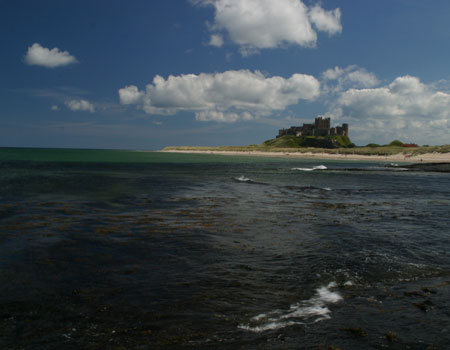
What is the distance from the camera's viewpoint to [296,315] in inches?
249

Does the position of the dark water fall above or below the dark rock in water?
below

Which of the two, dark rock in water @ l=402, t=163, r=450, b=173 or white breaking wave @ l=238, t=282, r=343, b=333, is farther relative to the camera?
dark rock in water @ l=402, t=163, r=450, b=173

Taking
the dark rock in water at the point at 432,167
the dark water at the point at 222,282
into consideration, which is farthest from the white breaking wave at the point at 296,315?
the dark rock in water at the point at 432,167

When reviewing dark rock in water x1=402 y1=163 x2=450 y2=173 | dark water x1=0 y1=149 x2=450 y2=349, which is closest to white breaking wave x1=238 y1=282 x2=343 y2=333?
dark water x1=0 y1=149 x2=450 y2=349

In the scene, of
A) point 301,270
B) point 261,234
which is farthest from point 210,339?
point 261,234

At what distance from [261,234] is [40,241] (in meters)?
8.52

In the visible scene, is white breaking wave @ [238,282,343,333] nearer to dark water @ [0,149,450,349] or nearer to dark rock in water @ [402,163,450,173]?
dark water @ [0,149,450,349]

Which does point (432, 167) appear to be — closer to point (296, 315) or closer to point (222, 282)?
point (222, 282)

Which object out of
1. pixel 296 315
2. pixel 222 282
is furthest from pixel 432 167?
pixel 296 315

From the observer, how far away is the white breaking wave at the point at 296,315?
19.4 feet

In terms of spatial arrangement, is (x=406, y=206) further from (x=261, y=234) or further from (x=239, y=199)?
(x=261, y=234)

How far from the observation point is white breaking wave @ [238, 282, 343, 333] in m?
5.90

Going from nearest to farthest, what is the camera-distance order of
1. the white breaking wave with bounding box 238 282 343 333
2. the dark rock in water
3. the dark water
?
the dark water
the white breaking wave with bounding box 238 282 343 333
the dark rock in water

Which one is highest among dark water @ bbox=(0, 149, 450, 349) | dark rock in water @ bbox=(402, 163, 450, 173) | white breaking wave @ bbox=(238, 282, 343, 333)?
dark rock in water @ bbox=(402, 163, 450, 173)
